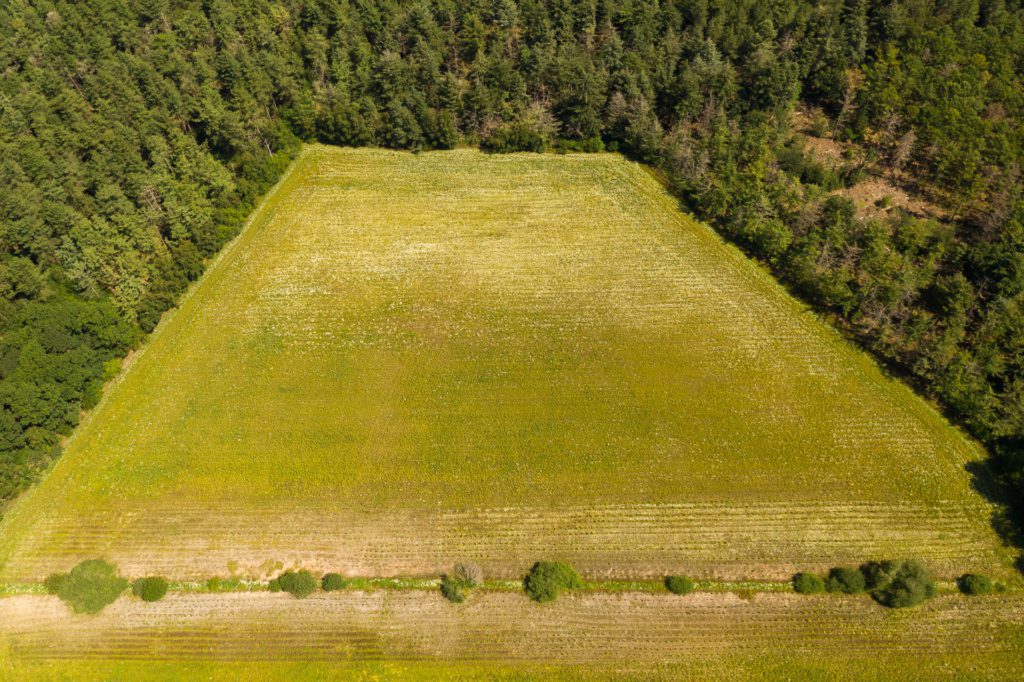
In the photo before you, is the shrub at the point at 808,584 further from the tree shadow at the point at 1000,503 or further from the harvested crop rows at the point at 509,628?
the tree shadow at the point at 1000,503

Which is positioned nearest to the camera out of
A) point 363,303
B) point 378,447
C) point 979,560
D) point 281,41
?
point 979,560

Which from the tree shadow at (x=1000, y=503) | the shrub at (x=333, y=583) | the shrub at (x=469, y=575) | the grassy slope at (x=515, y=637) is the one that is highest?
the tree shadow at (x=1000, y=503)

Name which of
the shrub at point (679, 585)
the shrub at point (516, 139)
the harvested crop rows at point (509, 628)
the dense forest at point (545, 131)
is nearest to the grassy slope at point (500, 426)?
the shrub at point (679, 585)

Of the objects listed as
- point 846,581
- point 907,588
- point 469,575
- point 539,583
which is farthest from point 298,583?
point 907,588

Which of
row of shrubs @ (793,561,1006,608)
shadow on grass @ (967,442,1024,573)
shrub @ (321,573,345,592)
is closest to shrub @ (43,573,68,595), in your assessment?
shrub @ (321,573,345,592)

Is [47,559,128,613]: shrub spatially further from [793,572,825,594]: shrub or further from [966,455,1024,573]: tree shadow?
[966,455,1024,573]: tree shadow

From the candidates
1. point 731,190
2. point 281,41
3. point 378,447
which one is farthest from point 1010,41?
point 281,41

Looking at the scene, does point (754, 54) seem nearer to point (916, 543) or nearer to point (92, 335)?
point (916, 543)
